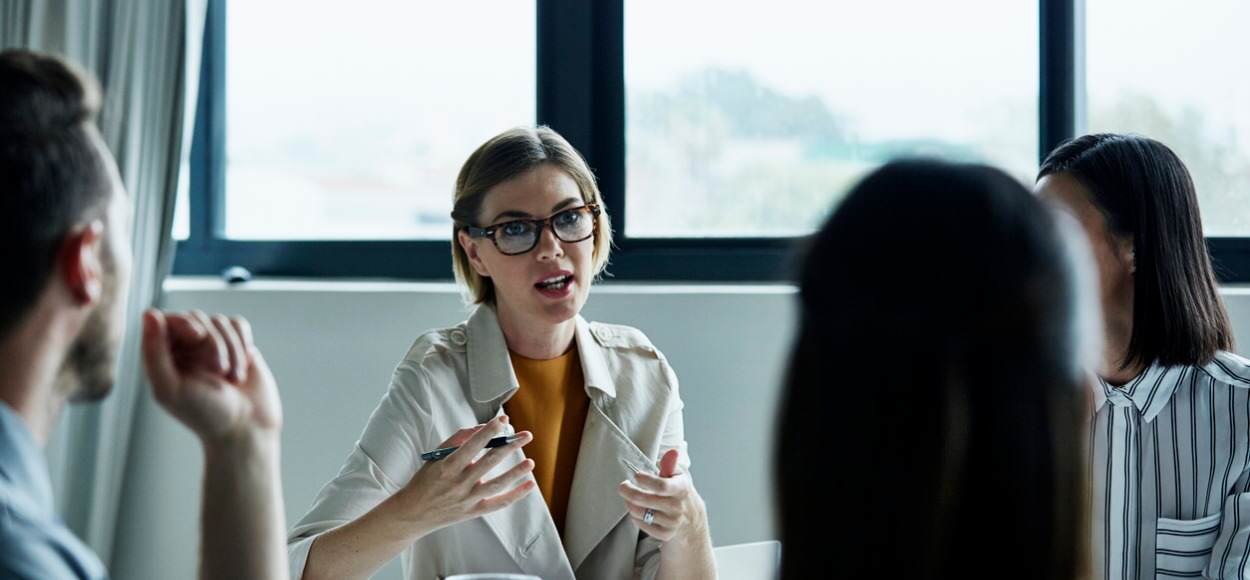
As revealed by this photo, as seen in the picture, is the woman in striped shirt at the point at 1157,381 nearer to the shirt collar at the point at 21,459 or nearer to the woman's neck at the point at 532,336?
the woman's neck at the point at 532,336

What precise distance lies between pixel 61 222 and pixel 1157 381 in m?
1.51

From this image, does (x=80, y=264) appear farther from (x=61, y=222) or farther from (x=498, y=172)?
(x=498, y=172)

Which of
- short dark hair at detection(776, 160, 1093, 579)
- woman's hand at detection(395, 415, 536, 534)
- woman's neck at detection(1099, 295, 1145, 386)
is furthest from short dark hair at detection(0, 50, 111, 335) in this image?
woman's neck at detection(1099, 295, 1145, 386)

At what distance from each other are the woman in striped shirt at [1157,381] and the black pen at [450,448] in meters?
0.86

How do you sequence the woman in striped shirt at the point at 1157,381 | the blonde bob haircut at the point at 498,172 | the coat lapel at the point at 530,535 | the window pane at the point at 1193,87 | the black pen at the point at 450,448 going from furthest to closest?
the window pane at the point at 1193,87, the blonde bob haircut at the point at 498,172, the coat lapel at the point at 530,535, the woman in striped shirt at the point at 1157,381, the black pen at the point at 450,448

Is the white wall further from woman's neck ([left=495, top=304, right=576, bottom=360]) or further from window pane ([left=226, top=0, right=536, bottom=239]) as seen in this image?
woman's neck ([left=495, top=304, right=576, bottom=360])

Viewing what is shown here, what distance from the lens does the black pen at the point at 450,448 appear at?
1622 mm

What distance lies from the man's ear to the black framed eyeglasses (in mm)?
1118

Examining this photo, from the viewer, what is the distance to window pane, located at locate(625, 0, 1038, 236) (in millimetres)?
2828

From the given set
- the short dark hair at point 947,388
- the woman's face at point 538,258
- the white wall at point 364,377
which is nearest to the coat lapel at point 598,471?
the woman's face at point 538,258

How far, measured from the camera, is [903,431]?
2.45 ft

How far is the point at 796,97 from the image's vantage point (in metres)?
2.92

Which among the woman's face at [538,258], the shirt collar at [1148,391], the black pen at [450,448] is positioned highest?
the woman's face at [538,258]

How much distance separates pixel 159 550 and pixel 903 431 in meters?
2.79
